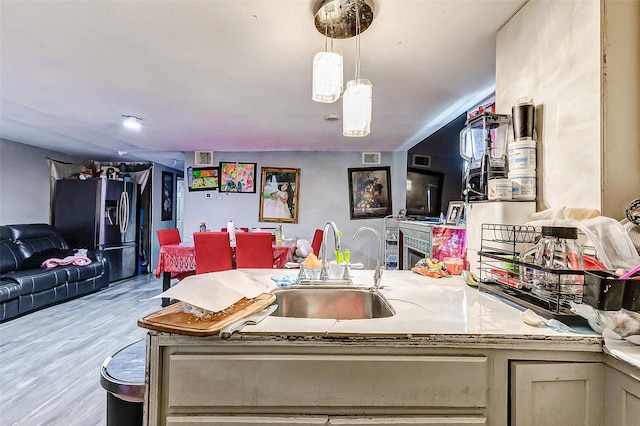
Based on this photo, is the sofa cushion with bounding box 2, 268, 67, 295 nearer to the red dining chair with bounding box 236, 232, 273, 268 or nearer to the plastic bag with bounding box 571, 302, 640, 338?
the red dining chair with bounding box 236, 232, 273, 268

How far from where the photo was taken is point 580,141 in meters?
1.13

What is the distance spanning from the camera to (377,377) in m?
0.87

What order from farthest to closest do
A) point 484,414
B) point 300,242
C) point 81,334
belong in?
1. point 300,242
2. point 81,334
3. point 484,414

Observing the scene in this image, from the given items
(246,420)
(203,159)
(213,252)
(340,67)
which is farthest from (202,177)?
(246,420)

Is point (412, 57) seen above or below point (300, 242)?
above

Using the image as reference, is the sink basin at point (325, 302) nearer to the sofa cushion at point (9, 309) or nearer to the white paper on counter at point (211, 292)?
the white paper on counter at point (211, 292)

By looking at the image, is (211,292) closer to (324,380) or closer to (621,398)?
(324,380)

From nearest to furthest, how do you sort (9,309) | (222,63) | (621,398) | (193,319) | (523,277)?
(621,398)
(193,319)
(523,277)
(222,63)
(9,309)

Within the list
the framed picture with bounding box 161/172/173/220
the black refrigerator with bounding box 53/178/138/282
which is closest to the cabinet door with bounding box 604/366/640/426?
the black refrigerator with bounding box 53/178/138/282

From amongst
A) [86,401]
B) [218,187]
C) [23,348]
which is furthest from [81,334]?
[218,187]

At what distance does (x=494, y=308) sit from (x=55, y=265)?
5.04 meters

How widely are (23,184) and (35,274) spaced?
1.96m

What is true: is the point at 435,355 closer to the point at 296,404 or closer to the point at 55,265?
the point at 296,404

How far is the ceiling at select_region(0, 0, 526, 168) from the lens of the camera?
1581 millimetres
